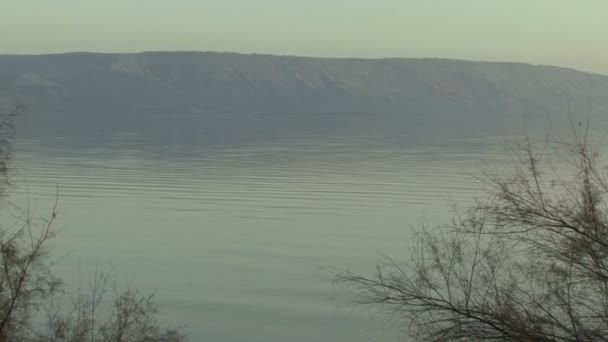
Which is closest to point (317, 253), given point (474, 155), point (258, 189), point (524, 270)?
point (258, 189)

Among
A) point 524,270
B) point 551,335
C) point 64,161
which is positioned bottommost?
point 551,335

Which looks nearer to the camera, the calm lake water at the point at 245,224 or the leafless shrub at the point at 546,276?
the leafless shrub at the point at 546,276

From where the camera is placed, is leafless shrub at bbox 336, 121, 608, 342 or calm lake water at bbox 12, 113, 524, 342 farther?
calm lake water at bbox 12, 113, 524, 342

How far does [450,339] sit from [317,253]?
23.8 meters

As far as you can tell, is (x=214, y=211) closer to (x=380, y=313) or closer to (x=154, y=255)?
(x=154, y=255)

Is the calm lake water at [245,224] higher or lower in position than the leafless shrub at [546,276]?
higher

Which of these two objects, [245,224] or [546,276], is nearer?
[546,276]

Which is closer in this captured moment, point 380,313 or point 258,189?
point 380,313

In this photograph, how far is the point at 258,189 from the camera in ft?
173

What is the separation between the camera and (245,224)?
131ft

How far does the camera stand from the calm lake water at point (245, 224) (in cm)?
2527

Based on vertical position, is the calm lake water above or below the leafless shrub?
above

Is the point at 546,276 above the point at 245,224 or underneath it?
underneath

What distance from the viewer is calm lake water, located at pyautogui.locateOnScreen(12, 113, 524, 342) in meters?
25.3
